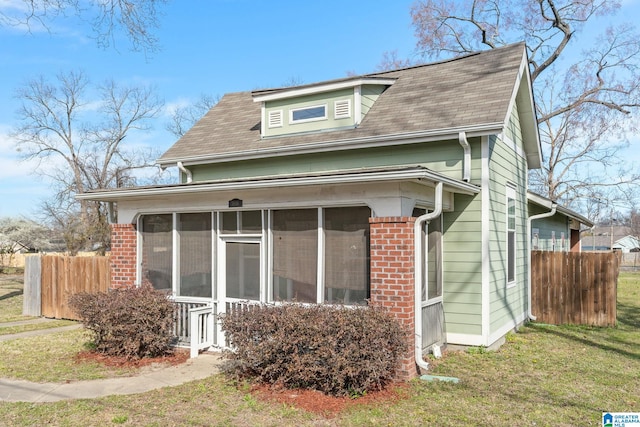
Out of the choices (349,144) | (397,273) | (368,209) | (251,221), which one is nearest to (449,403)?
(397,273)

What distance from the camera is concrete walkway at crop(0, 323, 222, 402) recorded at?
19.8 ft

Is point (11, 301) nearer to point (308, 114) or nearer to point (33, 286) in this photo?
point (33, 286)

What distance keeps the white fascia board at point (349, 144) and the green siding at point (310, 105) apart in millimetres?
809

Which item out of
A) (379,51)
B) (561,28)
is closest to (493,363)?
(561,28)

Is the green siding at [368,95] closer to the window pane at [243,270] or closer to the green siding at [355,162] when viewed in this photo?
the green siding at [355,162]

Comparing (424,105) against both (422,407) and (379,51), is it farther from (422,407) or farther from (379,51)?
(379,51)

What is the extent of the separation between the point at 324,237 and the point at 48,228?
34731mm

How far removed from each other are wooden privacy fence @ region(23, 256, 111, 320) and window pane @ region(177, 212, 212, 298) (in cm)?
454

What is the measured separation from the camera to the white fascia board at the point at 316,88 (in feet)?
33.4

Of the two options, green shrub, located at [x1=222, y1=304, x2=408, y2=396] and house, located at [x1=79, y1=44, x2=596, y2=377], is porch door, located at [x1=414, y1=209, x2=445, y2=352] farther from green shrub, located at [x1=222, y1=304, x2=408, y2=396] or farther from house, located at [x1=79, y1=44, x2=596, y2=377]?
green shrub, located at [x1=222, y1=304, x2=408, y2=396]

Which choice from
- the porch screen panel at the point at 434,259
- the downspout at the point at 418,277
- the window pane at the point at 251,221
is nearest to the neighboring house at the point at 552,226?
the porch screen panel at the point at 434,259

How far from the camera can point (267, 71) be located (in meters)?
29.5

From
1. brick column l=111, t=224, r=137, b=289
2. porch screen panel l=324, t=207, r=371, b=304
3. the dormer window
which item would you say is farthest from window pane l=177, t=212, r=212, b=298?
the dormer window

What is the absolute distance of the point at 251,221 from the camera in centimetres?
820
